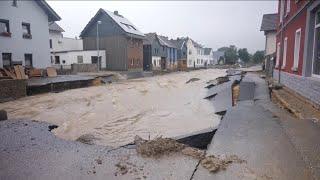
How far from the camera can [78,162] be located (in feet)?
16.6

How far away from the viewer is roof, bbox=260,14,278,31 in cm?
2939

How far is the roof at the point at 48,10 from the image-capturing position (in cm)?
2505

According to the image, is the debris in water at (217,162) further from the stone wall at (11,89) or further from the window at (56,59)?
the window at (56,59)

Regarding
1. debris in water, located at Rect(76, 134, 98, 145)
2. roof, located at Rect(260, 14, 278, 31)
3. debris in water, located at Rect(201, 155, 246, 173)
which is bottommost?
debris in water, located at Rect(76, 134, 98, 145)

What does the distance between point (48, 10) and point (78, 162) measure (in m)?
24.3

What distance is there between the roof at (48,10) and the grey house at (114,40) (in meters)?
11.5

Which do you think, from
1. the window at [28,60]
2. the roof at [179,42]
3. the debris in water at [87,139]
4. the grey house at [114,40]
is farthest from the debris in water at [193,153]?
the roof at [179,42]

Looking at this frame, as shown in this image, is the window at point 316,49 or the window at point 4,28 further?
the window at point 4,28

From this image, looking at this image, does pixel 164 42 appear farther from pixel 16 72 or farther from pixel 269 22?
pixel 16 72

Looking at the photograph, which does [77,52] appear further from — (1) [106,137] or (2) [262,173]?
(2) [262,173]

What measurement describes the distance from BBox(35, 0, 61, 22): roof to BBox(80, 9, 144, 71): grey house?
454 inches

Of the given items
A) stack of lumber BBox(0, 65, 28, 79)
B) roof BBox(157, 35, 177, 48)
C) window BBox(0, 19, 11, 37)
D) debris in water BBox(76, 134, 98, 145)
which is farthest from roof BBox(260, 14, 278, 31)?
roof BBox(157, 35, 177, 48)

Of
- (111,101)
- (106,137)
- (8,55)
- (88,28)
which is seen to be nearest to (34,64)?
(8,55)

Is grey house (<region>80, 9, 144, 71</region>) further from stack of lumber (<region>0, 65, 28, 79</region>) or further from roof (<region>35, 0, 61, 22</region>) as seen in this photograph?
stack of lumber (<region>0, 65, 28, 79</region>)
